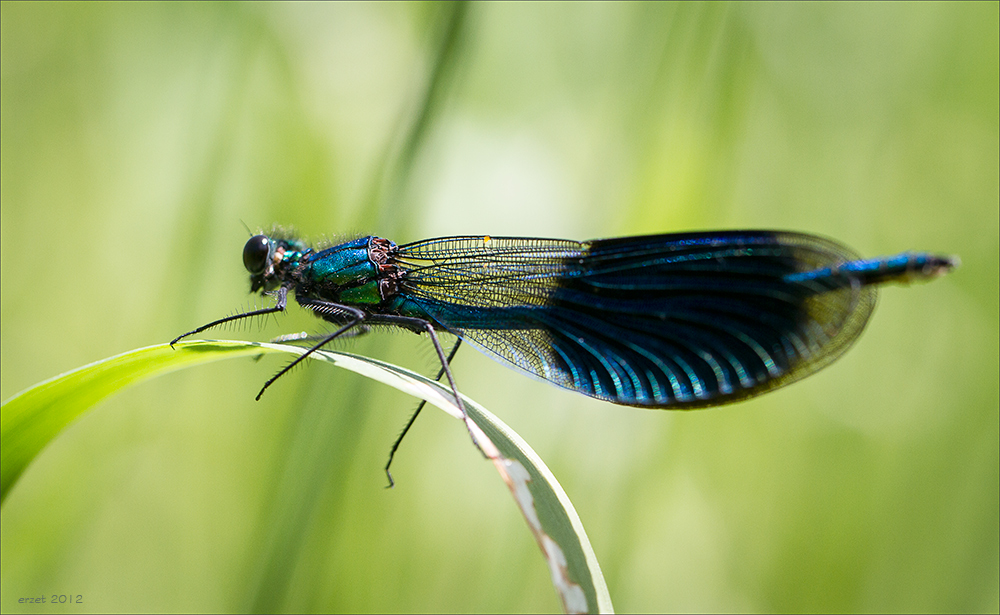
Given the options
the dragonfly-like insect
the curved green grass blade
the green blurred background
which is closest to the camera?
the curved green grass blade

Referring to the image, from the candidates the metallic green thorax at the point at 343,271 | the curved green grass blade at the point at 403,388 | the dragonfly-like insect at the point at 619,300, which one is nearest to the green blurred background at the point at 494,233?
the metallic green thorax at the point at 343,271

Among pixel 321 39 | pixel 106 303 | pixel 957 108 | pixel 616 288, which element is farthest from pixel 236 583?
pixel 957 108

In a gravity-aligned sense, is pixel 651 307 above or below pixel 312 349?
above

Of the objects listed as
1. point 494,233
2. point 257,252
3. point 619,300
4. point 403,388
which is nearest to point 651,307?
point 619,300

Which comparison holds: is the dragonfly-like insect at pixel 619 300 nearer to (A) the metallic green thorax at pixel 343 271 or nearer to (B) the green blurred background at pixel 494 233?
(A) the metallic green thorax at pixel 343 271

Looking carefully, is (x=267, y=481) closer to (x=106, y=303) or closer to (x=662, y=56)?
(x=106, y=303)

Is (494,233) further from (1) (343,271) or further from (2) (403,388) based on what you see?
(2) (403,388)

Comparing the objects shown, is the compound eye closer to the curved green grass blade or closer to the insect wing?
the insect wing

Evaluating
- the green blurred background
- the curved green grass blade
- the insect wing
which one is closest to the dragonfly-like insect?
the insect wing
